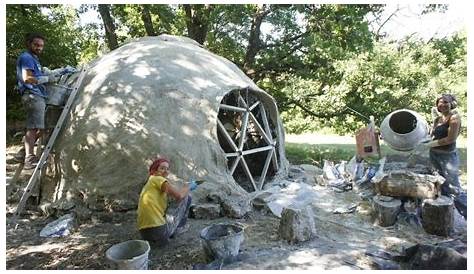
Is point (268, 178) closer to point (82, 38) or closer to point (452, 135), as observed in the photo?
point (452, 135)

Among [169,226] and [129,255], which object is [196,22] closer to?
[169,226]

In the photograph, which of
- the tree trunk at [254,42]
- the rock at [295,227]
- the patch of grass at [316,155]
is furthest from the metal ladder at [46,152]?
the patch of grass at [316,155]

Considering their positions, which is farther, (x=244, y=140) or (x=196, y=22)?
(x=196, y=22)

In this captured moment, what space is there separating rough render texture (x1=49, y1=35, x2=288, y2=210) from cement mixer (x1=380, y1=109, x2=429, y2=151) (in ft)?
9.57

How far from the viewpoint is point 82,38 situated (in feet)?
52.6

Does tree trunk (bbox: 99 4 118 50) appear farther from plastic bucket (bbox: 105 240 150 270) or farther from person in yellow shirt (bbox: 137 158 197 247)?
plastic bucket (bbox: 105 240 150 270)

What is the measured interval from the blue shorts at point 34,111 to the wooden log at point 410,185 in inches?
192

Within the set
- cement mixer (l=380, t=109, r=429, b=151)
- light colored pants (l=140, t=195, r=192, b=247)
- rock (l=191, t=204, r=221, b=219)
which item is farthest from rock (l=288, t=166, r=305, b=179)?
light colored pants (l=140, t=195, r=192, b=247)

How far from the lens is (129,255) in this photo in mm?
3996

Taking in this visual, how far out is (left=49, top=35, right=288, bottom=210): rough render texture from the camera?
5605 mm

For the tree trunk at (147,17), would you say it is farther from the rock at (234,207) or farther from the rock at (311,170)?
the rock at (234,207)

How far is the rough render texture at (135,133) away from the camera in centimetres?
561

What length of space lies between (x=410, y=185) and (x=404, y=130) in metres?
2.20

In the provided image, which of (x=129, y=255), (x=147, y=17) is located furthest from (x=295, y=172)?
(x=147, y=17)
